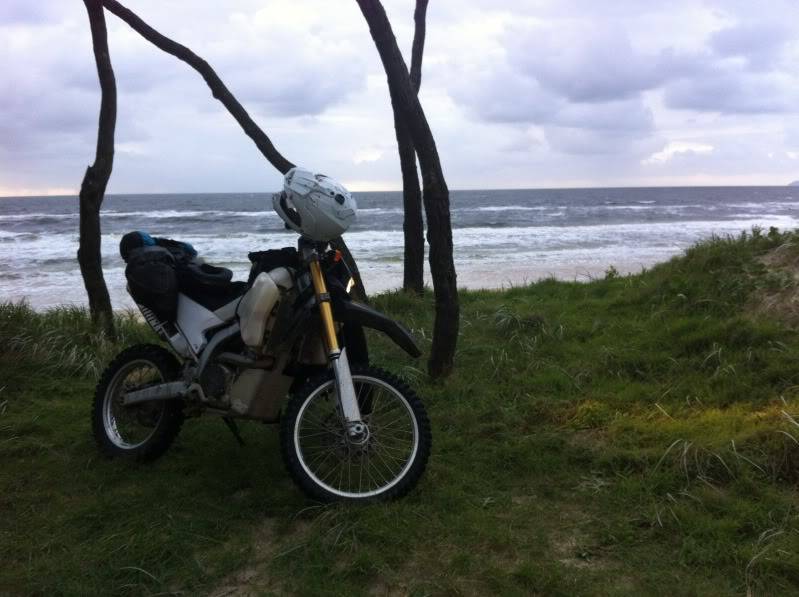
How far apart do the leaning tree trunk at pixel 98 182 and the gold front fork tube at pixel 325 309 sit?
3.33 metres

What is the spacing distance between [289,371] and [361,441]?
555 mm

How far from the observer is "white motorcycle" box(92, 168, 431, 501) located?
9.76ft

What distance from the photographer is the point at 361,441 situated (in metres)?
2.95

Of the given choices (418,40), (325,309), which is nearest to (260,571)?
(325,309)

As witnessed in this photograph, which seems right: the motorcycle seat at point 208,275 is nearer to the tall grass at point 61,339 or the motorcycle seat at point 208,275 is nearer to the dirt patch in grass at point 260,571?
the dirt patch in grass at point 260,571

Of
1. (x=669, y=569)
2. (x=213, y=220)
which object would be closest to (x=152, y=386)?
(x=669, y=569)

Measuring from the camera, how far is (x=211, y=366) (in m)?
3.23

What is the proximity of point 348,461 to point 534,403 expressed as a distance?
1.50 m

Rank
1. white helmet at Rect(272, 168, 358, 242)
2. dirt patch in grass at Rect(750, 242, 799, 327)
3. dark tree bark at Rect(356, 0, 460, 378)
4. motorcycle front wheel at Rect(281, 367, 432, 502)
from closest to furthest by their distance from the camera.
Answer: motorcycle front wheel at Rect(281, 367, 432, 502) → white helmet at Rect(272, 168, 358, 242) → dark tree bark at Rect(356, 0, 460, 378) → dirt patch in grass at Rect(750, 242, 799, 327)

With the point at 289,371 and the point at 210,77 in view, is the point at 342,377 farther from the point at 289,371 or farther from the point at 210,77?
the point at 210,77

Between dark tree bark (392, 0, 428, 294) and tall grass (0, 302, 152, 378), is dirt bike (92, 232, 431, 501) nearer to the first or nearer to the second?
tall grass (0, 302, 152, 378)

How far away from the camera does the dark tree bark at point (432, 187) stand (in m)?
4.44

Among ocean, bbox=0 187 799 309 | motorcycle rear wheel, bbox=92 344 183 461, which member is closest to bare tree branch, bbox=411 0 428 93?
ocean, bbox=0 187 799 309

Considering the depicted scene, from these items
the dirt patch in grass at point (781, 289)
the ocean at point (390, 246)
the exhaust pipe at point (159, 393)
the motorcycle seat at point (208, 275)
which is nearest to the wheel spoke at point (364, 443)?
the exhaust pipe at point (159, 393)
